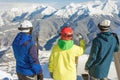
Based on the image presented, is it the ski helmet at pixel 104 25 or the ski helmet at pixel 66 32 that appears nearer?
the ski helmet at pixel 66 32

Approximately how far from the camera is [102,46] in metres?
7.33

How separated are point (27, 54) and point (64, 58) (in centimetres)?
82

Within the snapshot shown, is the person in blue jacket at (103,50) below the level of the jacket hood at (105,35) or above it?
below

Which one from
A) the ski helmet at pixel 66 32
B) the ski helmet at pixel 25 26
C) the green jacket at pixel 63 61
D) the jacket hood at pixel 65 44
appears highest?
the ski helmet at pixel 25 26

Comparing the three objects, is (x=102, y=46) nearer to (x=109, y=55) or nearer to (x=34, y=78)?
(x=109, y=55)

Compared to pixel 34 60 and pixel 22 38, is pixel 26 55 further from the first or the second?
pixel 22 38

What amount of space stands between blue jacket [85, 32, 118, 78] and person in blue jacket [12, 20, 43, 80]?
1.22 meters

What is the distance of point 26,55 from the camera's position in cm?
705

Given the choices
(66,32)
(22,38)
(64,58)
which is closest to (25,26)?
(22,38)

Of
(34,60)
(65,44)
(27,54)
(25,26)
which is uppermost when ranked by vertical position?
(25,26)

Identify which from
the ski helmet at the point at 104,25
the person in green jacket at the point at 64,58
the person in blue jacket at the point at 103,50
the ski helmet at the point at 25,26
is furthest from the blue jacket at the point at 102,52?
the ski helmet at the point at 25,26

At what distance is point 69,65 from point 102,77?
764 mm

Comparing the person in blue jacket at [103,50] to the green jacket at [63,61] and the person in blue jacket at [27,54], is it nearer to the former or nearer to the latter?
the green jacket at [63,61]

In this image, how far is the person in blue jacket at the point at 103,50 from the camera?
7.32 metres
